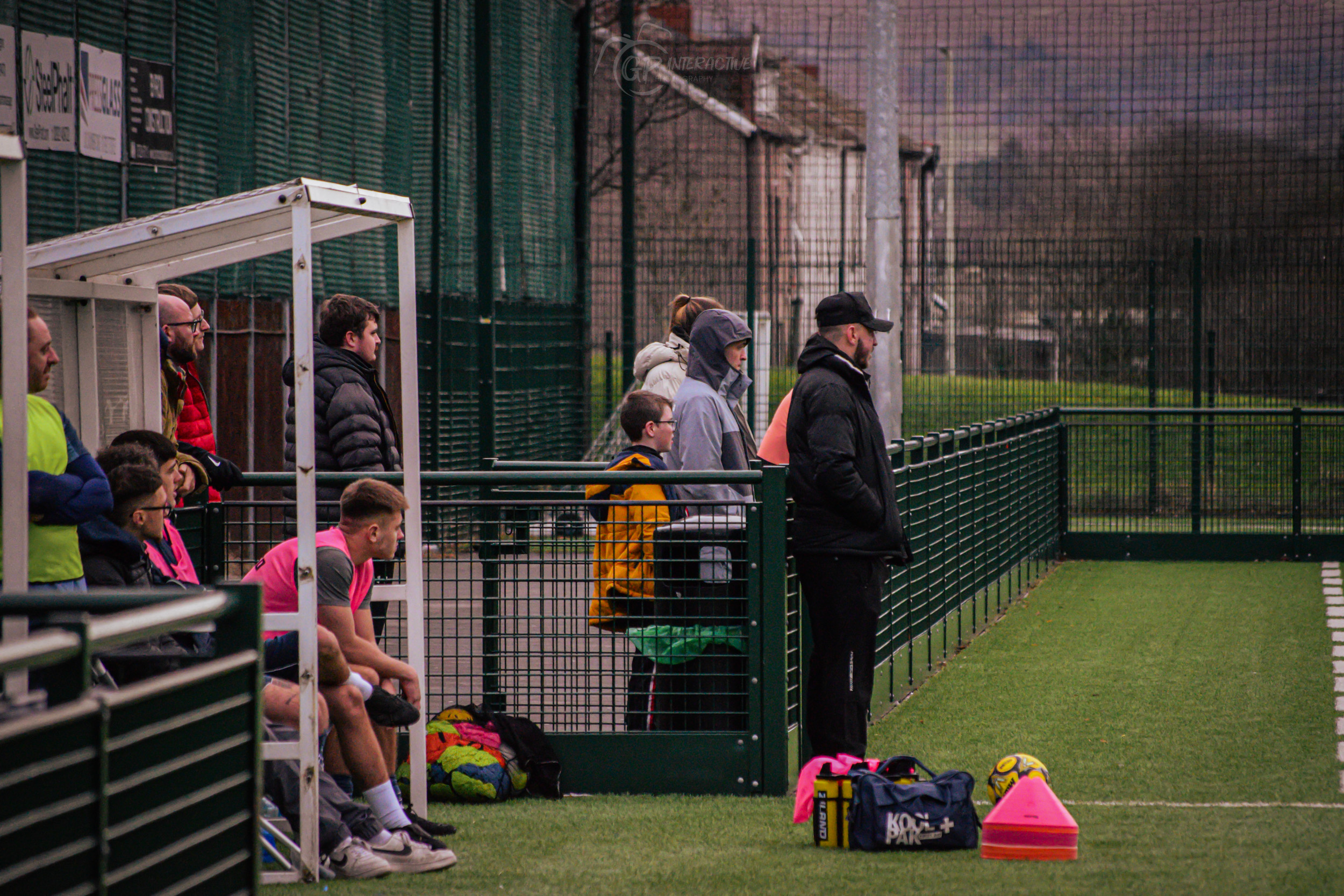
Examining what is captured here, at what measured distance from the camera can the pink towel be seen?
227 inches

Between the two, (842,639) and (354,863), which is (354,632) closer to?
(354,863)

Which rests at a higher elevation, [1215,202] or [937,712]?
[1215,202]

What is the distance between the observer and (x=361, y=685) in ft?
18.4

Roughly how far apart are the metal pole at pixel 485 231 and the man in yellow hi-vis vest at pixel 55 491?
926cm

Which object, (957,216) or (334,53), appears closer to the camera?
(334,53)

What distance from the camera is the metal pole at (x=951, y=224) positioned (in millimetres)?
16969

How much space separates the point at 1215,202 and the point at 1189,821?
43.7ft

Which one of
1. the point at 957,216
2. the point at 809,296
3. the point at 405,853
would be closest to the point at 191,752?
the point at 405,853

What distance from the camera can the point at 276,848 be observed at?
5629mm

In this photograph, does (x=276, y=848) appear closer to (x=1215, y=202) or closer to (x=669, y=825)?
(x=669, y=825)

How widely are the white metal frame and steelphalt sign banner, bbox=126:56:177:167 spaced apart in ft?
18.2

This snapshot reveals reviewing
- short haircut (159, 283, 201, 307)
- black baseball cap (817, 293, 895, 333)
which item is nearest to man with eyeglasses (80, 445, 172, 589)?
short haircut (159, 283, 201, 307)

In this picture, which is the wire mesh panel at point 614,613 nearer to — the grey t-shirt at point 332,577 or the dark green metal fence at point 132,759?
the grey t-shirt at point 332,577

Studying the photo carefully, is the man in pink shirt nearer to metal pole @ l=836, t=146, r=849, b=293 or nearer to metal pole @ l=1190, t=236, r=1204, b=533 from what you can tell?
metal pole @ l=836, t=146, r=849, b=293
